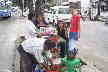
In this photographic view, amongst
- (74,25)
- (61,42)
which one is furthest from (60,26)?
(61,42)

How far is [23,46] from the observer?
5977 mm

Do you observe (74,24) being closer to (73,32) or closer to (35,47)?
(73,32)

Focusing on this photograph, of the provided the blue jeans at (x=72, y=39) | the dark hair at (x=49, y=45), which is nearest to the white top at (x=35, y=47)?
the dark hair at (x=49, y=45)

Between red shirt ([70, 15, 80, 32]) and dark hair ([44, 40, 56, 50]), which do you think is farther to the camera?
red shirt ([70, 15, 80, 32])

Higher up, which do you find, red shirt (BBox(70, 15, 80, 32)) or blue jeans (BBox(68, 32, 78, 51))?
red shirt (BBox(70, 15, 80, 32))

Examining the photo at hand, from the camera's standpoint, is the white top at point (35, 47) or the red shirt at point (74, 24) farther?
the red shirt at point (74, 24)

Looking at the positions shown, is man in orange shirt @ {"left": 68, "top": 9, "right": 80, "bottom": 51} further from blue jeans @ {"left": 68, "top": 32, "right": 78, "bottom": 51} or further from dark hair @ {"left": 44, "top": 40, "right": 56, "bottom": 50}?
dark hair @ {"left": 44, "top": 40, "right": 56, "bottom": 50}

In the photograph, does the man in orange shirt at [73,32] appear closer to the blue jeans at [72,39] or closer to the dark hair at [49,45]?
the blue jeans at [72,39]

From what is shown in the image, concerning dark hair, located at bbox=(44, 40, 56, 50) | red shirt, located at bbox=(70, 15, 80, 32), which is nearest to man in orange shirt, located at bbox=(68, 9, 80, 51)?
red shirt, located at bbox=(70, 15, 80, 32)

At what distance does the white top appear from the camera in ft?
19.0

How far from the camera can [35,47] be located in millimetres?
5773

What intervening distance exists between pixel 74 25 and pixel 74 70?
99 centimetres

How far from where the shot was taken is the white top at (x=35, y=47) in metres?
5.78

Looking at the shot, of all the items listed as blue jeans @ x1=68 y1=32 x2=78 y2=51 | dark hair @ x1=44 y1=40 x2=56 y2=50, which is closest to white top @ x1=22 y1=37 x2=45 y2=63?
dark hair @ x1=44 y1=40 x2=56 y2=50
